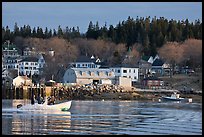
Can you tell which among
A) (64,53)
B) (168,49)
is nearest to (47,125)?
(168,49)

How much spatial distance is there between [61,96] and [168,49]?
47917 millimetres

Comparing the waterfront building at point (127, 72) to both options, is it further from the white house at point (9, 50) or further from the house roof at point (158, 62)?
the white house at point (9, 50)

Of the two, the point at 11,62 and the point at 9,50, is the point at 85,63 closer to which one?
the point at 11,62

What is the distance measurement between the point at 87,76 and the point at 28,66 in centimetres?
2573

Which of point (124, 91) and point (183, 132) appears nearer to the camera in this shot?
point (183, 132)

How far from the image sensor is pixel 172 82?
3831 inches

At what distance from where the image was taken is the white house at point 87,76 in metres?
94.7

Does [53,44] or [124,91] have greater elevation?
[53,44]

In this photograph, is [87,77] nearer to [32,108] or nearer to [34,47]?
[34,47]

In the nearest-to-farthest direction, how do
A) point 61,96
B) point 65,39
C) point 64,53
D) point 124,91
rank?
point 61,96
point 124,91
point 64,53
point 65,39

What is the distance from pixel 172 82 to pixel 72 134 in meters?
73.7

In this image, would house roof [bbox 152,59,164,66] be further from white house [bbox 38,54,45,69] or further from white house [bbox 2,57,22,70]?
white house [bbox 2,57,22,70]

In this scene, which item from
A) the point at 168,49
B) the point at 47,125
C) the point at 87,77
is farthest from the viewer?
the point at 168,49

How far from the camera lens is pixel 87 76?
95.5 metres
